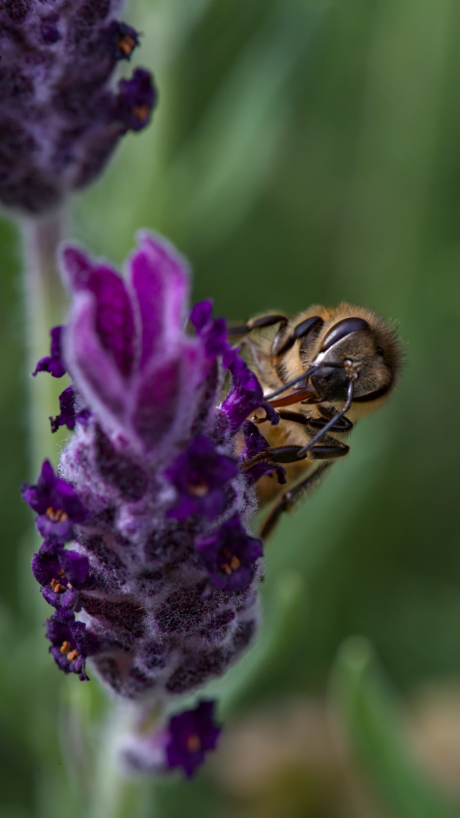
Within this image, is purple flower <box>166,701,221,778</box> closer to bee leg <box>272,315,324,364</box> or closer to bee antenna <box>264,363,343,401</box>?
bee antenna <box>264,363,343,401</box>

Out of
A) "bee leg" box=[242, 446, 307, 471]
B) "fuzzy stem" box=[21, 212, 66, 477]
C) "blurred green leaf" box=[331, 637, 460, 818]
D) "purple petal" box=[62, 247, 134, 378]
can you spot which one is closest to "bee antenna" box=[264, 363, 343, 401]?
"bee leg" box=[242, 446, 307, 471]

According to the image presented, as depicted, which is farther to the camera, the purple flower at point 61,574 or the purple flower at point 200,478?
the purple flower at point 61,574

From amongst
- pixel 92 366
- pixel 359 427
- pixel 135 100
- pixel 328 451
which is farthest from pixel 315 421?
pixel 359 427

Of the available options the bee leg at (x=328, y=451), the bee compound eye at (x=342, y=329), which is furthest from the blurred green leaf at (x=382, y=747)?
the bee compound eye at (x=342, y=329)

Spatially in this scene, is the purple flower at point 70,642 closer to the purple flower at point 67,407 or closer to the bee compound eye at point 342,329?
the purple flower at point 67,407

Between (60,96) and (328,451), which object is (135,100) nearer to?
(60,96)

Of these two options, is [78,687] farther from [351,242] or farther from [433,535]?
[351,242]

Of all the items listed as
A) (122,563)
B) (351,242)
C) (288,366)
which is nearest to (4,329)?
(351,242)
